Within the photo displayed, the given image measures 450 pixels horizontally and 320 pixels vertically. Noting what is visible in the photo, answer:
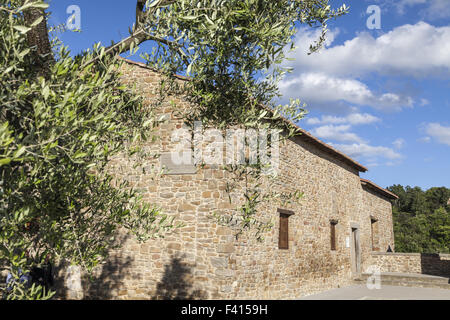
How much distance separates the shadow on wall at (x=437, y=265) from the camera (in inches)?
695

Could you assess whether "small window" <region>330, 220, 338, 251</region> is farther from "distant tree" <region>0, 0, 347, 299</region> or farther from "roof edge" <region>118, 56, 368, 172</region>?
"distant tree" <region>0, 0, 347, 299</region>

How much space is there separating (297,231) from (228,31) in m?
8.98

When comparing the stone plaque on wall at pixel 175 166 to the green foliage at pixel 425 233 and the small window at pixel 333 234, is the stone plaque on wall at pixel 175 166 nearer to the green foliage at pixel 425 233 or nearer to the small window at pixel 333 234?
the small window at pixel 333 234

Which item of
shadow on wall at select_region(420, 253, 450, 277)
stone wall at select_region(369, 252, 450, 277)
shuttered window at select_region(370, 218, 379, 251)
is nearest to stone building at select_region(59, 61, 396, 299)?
stone wall at select_region(369, 252, 450, 277)

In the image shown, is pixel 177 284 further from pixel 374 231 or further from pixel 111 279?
pixel 374 231

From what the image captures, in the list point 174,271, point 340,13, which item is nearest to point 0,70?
point 340,13

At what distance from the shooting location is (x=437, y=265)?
58.2ft

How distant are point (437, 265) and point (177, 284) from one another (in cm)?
1407

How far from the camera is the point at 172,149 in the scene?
9922 mm

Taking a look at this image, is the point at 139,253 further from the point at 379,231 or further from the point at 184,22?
the point at 379,231

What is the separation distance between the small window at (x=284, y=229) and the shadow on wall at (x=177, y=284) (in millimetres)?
3445

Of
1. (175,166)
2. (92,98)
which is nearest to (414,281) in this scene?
(175,166)

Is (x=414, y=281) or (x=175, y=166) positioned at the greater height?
(x=175, y=166)

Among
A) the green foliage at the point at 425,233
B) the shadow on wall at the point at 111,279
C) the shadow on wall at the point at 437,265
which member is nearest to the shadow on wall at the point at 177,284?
the shadow on wall at the point at 111,279
